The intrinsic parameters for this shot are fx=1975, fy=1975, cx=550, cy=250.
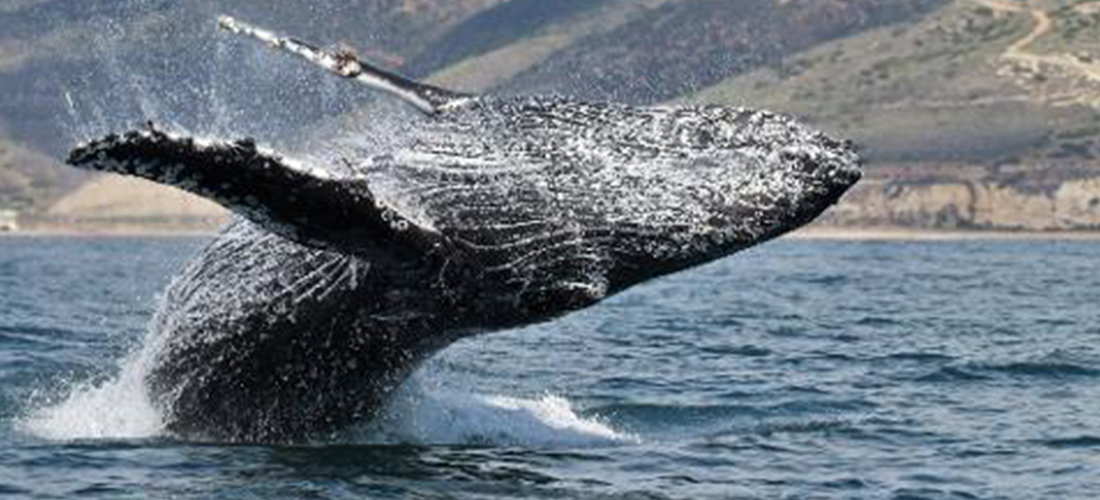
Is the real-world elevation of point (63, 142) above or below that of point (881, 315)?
above

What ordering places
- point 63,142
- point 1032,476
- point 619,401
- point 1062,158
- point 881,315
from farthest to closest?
1. point 63,142
2. point 1062,158
3. point 881,315
4. point 619,401
5. point 1032,476

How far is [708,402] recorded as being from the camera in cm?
1579

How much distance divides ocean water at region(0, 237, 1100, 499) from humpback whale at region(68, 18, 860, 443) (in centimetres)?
72

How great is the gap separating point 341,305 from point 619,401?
16.6 ft

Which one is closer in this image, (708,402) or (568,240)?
(568,240)

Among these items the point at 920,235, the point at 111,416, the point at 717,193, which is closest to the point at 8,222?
the point at 920,235

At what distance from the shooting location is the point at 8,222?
152m

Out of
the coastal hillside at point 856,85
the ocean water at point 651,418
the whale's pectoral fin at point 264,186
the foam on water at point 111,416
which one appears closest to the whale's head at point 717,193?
the whale's pectoral fin at point 264,186

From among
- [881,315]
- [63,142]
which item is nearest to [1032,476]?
[881,315]

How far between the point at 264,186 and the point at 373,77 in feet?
9.16

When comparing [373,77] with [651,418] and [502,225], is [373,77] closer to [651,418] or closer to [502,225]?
[502,225]

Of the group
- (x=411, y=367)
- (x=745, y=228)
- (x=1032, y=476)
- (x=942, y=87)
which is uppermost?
(x=942, y=87)

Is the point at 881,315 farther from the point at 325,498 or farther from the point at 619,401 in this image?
the point at 325,498

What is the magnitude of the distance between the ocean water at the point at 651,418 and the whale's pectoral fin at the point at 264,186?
5.02ft
